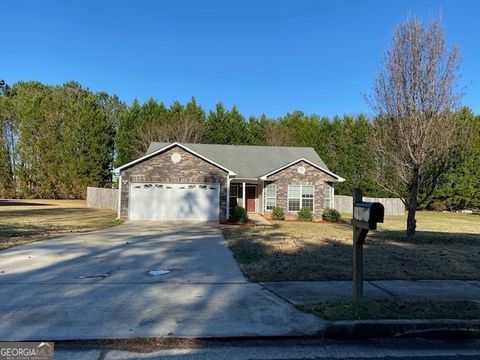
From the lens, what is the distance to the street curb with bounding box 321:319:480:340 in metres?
5.26

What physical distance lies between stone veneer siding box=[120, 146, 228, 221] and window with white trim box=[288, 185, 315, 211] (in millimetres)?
5616

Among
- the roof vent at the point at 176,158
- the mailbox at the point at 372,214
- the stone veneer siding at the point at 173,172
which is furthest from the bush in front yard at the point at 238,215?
the mailbox at the point at 372,214

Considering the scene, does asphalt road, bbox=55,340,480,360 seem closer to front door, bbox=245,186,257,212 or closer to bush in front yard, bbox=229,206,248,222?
bush in front yard, bbox=229,206,248,222

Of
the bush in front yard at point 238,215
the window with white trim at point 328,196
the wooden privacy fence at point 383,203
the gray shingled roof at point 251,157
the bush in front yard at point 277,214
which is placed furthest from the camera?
the wooden privacy fence at point 383,203

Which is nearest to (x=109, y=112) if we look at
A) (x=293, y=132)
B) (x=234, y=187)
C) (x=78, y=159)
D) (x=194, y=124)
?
(x=78, y=159)

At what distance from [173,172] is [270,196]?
729 centimetres

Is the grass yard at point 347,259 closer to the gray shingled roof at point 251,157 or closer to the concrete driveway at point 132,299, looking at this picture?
the concrete driveway at point 132,299

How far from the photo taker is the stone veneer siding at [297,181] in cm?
2964

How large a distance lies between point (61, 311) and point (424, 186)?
14726mm

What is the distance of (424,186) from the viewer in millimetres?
17250

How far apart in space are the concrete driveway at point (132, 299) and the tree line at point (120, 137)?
30413 millimetres

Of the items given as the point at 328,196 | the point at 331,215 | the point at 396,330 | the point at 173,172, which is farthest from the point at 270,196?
the point at 396,330

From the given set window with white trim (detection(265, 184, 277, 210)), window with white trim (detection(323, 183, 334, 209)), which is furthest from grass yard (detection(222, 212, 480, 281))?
window with white trim (detection(323, 183, 334, 209))

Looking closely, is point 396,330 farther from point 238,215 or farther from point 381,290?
point 238,215
